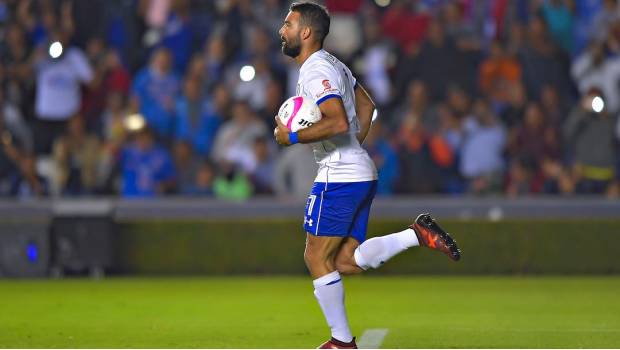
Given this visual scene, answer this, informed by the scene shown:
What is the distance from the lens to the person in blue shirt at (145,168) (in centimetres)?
1731

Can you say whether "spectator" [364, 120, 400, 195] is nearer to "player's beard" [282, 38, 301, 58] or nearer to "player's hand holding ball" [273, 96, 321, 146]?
"player's beard" [282, 38, 301, 58]

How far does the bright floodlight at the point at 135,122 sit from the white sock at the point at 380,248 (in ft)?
30.1

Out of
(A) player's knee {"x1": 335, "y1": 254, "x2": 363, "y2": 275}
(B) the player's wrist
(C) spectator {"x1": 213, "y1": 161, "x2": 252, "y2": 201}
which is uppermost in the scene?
(B) the player's wrist

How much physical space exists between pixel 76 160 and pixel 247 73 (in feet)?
7.92

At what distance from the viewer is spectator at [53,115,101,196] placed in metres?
17.7

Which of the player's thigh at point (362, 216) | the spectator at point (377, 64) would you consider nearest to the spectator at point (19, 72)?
the spectator at point (377, 64)

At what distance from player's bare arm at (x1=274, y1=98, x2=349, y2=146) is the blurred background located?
26.4 ft

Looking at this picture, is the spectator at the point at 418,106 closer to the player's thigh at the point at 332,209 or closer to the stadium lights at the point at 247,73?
the stadium lights at the point at 247,73

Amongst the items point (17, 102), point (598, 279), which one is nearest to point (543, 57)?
point (598, 279)

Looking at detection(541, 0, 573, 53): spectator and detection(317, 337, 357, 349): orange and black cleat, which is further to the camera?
detection(541, 0, 573, 53): spectator

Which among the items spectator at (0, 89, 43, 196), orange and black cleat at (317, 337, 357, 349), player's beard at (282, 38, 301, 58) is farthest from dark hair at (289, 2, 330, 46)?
spectator at (0, 89, 43, 196)

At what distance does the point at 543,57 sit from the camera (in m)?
18.1

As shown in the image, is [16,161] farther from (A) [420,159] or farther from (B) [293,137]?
(B) [293,137]

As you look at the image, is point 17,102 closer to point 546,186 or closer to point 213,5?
point 213,5
